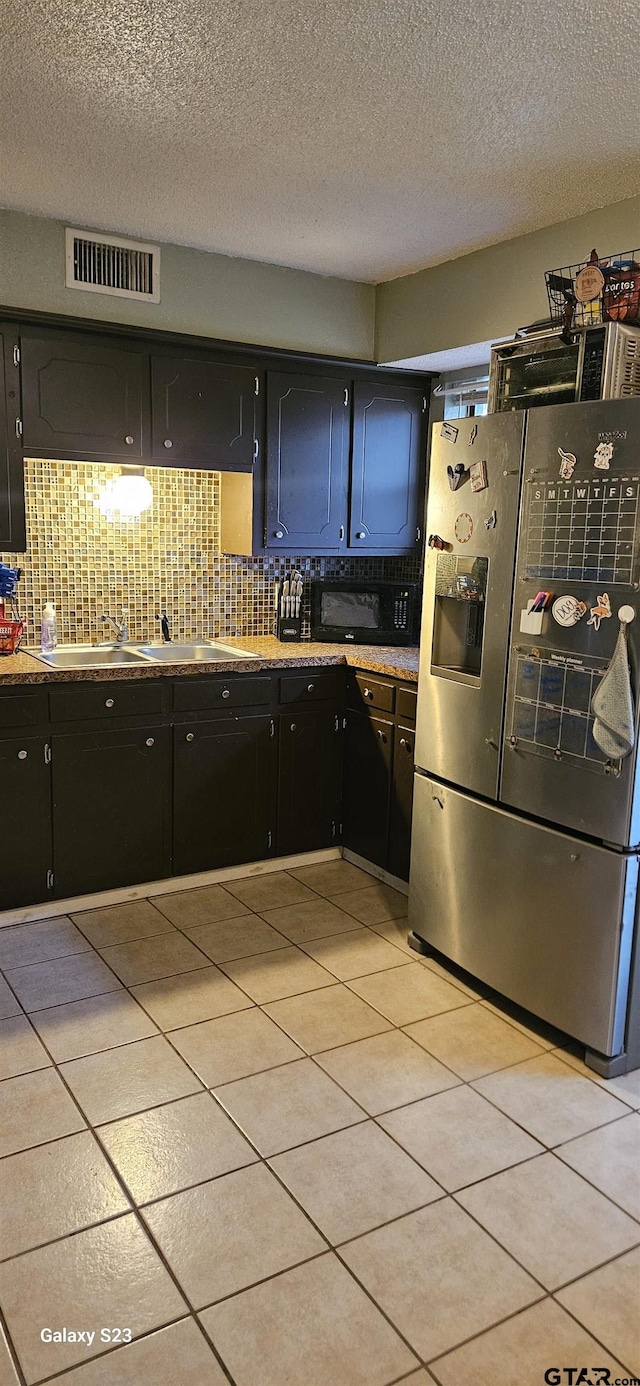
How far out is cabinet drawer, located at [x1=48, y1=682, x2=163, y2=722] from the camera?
3.38 metres

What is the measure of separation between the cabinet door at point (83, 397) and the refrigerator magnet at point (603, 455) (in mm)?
1943

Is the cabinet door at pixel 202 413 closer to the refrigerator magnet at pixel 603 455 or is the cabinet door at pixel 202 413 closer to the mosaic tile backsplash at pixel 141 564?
the mosaic tile backsplash at pixel 141 564

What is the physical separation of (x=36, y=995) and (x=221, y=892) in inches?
39.2

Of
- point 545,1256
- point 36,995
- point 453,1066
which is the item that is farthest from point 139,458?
point 545,1256

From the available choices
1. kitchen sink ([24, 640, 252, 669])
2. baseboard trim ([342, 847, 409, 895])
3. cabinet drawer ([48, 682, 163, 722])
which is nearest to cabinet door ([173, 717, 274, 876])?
cabinet drawer ([48, 682, 163, 722])

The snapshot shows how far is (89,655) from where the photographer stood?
3924 millimetres

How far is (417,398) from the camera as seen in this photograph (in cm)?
448

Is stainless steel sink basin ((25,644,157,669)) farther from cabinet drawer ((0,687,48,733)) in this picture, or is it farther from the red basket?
cabinet drawer ((0,687,48,733))

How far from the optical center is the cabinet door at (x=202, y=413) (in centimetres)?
375

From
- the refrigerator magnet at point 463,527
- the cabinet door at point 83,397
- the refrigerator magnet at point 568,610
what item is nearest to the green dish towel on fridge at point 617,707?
the refrigerator magnet at point 568,610

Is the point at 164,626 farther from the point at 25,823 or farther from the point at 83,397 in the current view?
the point at 25,823

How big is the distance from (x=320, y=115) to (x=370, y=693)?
207 centimetres

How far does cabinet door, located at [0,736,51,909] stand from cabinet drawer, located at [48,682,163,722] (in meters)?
0.14

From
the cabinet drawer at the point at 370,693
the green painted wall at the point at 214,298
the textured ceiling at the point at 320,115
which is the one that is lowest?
the cabinet drawer at the point at 370,693
